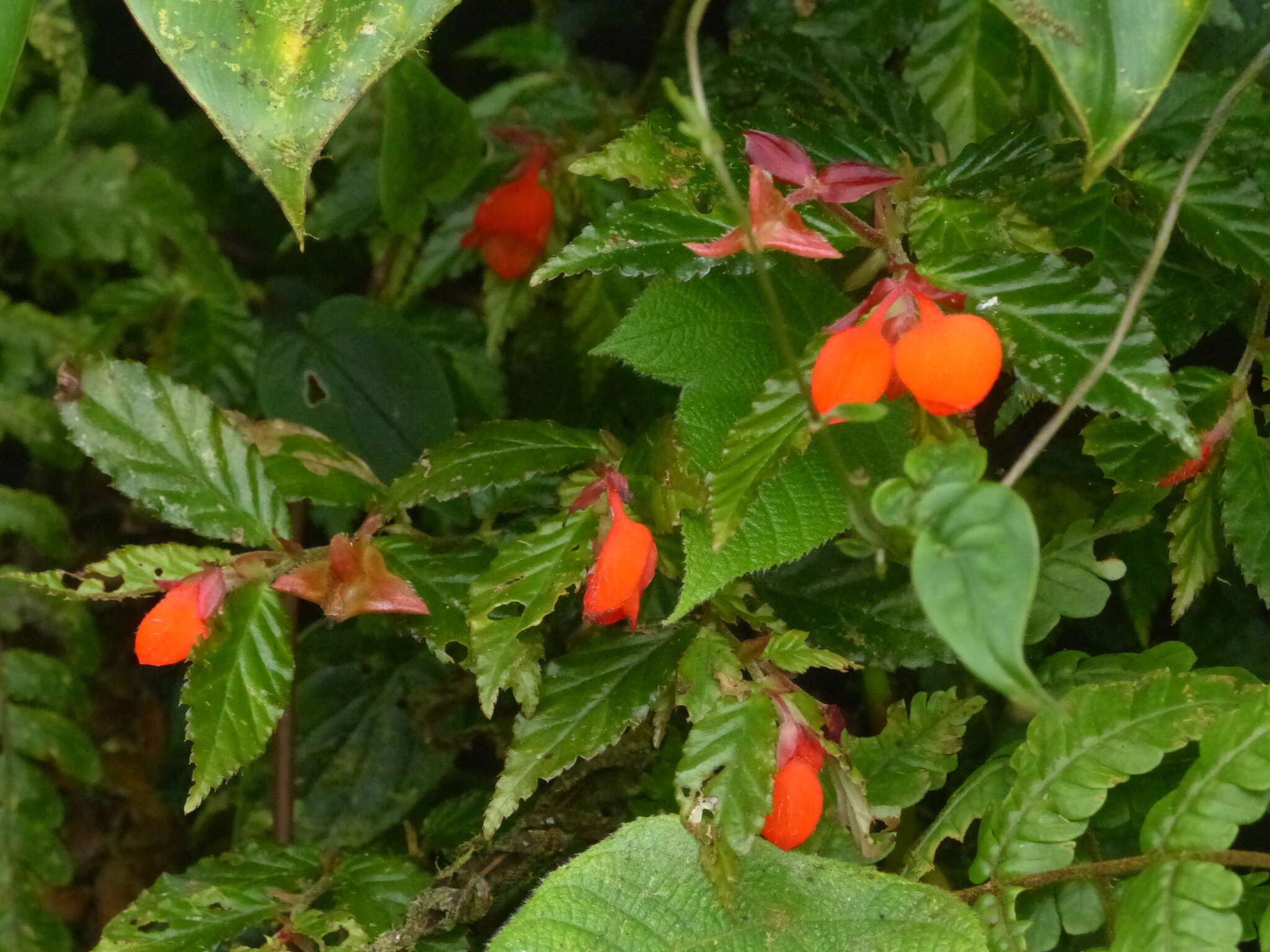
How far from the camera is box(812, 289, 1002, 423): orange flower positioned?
0.53 meters

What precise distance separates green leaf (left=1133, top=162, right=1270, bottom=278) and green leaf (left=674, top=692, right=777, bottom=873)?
1.34ft

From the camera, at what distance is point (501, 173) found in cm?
108

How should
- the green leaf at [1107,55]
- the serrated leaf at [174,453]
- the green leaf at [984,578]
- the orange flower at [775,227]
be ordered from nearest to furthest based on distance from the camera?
the green leaf at [984,578]
the green leaf at [1107,55]
the orange flower at [775,227]
the serrated leaf at [174,453]

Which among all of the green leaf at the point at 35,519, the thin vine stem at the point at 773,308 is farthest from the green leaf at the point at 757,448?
the green leaf at the point at 35,519

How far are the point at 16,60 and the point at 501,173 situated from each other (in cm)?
51

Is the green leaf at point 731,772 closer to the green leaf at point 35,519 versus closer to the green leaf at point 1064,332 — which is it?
the green leaf at point 1064,332

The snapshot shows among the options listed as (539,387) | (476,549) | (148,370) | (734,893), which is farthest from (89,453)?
(734,893)

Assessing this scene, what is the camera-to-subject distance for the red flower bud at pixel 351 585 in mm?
744

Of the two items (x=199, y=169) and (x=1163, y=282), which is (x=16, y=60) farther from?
(x=199, y=169)

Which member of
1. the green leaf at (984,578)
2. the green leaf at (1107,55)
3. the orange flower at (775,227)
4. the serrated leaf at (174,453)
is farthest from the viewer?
the serrated leaf at (174,453)

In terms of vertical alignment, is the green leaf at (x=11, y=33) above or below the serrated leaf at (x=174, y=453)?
above

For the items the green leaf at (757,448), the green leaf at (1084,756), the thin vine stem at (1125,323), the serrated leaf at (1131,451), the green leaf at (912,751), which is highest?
the green leaf at (757,448)

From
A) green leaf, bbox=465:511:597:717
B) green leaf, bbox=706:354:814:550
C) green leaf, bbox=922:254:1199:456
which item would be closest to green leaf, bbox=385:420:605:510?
green leaf, bbox=465:511:597:717

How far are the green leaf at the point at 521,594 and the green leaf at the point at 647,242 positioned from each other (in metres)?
0.16
